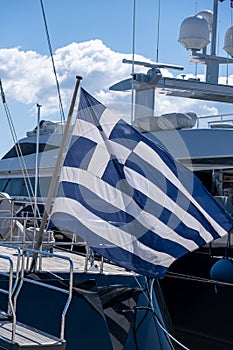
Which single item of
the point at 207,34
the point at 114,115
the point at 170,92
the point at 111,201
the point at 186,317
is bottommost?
the point at 186,317

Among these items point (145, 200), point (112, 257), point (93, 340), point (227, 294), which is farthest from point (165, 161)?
point (227, 294)

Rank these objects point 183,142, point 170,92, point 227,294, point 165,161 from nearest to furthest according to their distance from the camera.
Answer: point 165,161 < point 227,294 < point 183,142 < point 170,92

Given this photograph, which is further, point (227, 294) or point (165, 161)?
point (227, 294)

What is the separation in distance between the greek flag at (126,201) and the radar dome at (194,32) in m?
12.8

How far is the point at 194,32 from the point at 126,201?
13430 mm

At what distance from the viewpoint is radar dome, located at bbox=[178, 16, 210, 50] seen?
19250 mm

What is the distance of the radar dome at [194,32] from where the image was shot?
19250 millimetres

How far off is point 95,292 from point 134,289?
0.47 m

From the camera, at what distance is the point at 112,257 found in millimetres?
6387

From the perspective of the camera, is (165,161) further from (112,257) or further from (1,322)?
(1,322)

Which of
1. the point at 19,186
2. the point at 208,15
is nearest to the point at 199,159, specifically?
the point at 208,15

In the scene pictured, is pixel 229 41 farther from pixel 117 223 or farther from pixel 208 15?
pixel 117 223

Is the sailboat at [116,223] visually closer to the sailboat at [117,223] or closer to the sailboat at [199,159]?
the sailboat at [117,223]

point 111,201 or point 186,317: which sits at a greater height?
point 111,201
